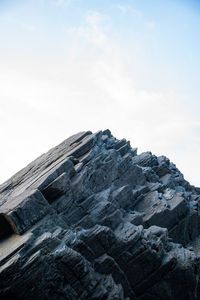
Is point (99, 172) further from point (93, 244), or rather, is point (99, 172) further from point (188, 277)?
point (188, 277)

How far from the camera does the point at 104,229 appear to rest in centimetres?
2238

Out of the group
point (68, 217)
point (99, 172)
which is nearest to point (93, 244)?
point (68, 217)

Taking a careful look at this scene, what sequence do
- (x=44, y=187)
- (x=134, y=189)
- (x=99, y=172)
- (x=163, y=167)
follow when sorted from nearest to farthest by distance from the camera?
(x=44, y=187) → (x=99, y=172) → (x=134, y=189) → (x=163, y=167)

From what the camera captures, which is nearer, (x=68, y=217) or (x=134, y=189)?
(x=68, y=217)

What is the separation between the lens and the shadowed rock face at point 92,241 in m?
17.4

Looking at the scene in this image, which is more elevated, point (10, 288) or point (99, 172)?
point (99, 172)

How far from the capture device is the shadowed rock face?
1741 centimetres

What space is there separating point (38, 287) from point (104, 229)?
816cm

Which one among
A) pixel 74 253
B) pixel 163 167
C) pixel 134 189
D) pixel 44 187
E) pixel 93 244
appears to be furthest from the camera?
pixel 163 167

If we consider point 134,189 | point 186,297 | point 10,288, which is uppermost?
point 134,189

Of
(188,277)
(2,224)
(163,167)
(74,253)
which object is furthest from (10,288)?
(163,167)

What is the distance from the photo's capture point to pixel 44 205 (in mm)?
23297

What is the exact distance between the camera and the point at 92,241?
2170cm

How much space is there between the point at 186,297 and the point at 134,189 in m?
17.9
